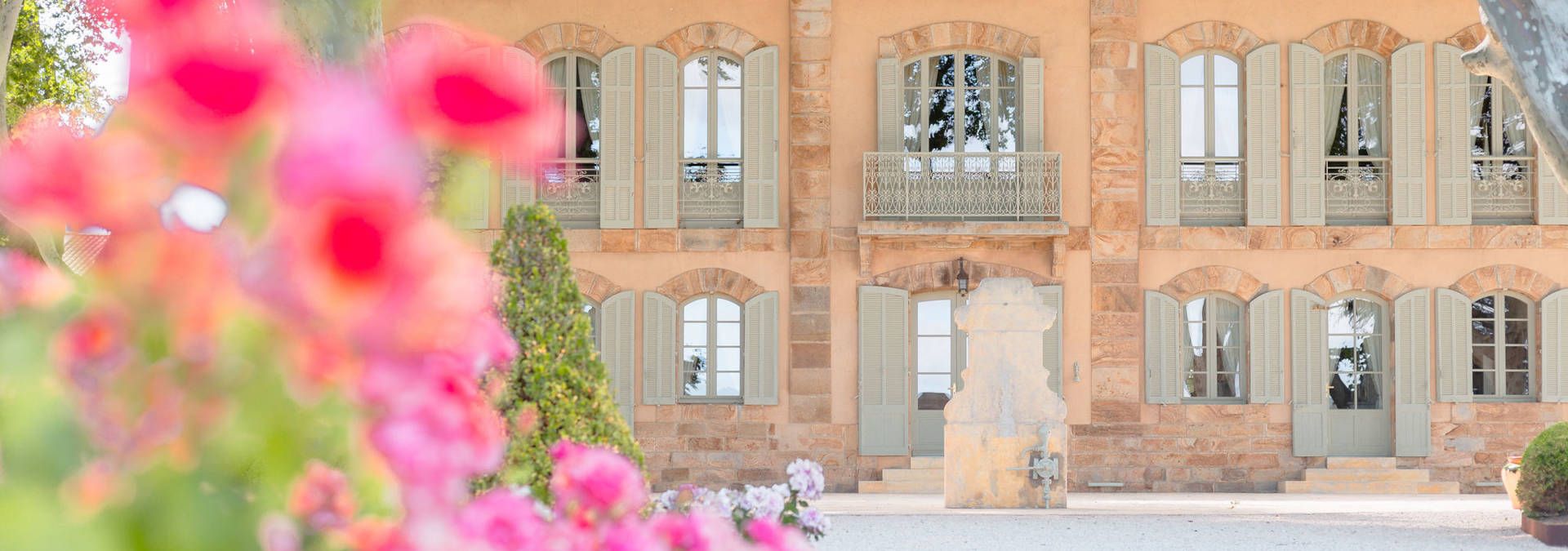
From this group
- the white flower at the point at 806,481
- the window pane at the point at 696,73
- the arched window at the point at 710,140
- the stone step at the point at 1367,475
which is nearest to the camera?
the white flower at the point at 806,481

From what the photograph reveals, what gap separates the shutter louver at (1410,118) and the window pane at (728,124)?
6.93m

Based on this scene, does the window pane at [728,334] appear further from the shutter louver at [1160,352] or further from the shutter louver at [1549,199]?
the shutter louver at [1549,199]

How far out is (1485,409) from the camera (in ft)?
55.2

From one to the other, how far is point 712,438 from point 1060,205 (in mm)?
4337

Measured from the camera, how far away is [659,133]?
1717 cm

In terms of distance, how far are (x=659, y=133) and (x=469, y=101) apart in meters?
16.3

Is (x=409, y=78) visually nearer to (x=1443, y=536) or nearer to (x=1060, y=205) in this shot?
(x=1443, y=536)

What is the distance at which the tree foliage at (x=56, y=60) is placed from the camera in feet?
63.5

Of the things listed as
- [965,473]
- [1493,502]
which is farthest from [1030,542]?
[1493,502]

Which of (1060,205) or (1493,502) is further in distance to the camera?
(1060,205)

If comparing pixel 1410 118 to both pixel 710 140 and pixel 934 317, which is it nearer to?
pixel 934 317

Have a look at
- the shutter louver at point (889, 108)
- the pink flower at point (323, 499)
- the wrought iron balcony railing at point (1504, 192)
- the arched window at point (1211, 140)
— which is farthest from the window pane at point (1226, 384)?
the pink flower at point (323, 499)

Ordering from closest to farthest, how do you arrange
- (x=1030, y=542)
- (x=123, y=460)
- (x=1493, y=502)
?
(x=123, y=460), (x=1030, y=542), (x=1493, y=502)

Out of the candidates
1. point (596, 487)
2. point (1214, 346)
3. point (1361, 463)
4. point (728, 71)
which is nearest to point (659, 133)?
point (728, 71)
